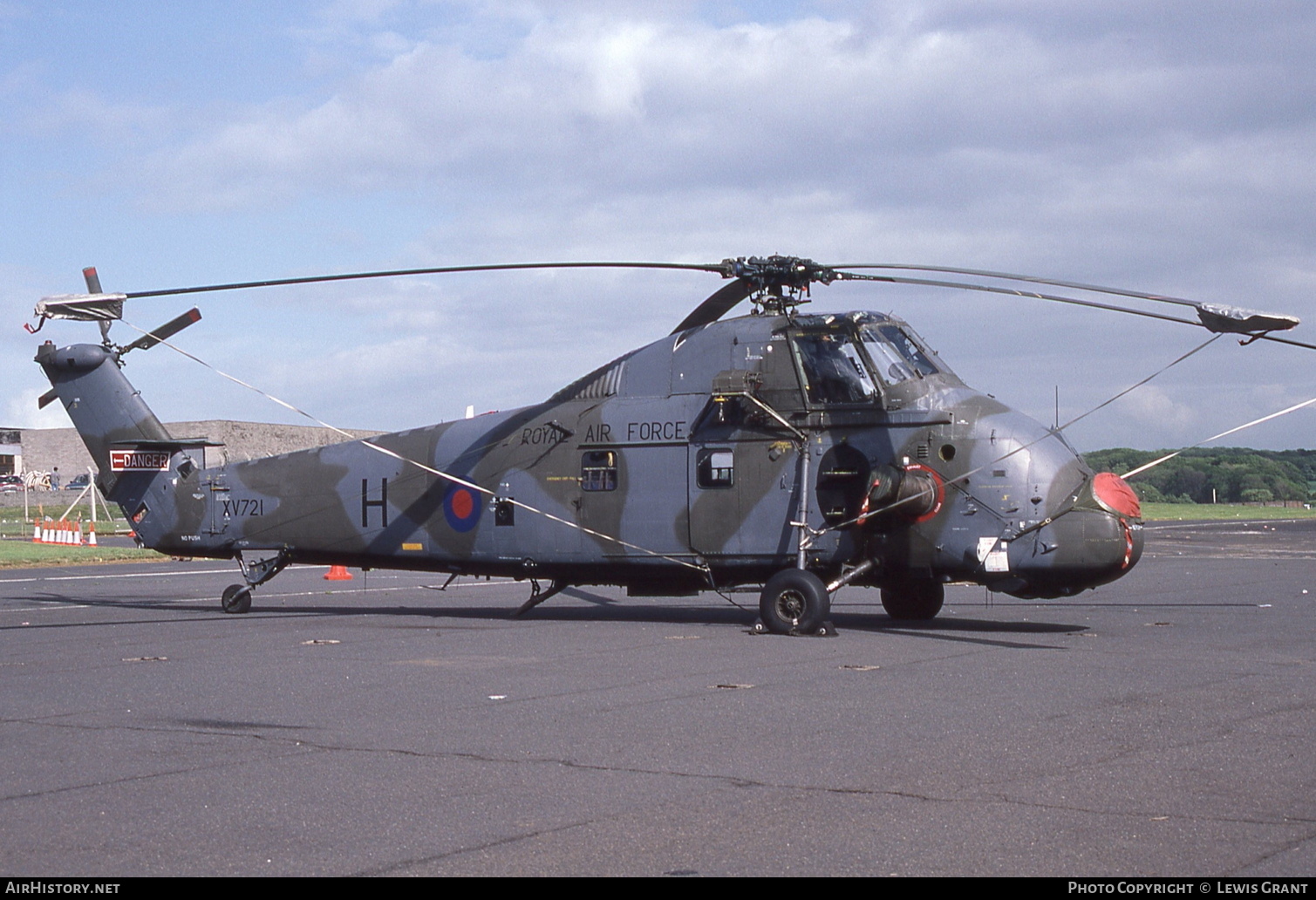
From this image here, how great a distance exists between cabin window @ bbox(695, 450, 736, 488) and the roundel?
3.64 metres

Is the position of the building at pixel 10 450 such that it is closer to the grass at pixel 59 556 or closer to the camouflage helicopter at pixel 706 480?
the grass at pixel 59 556

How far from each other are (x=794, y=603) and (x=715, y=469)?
2583mm

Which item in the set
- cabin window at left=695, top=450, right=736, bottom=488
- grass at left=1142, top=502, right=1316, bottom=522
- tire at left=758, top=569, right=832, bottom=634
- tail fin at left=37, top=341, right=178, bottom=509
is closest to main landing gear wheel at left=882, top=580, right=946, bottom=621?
tire at left=758, top=569, right=832, bottom=634

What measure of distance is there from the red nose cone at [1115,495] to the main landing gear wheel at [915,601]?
272 centimetres

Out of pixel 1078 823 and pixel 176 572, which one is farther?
pixel 176 572

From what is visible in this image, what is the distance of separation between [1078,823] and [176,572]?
31.4 m

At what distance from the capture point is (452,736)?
9375 mm

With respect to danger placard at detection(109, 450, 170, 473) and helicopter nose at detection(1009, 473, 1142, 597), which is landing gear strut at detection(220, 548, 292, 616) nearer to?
danger placard at detection(109, 450, 170, 473)

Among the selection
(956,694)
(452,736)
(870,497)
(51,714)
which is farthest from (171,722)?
(870,497)

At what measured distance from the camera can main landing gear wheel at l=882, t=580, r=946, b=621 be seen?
18078mm

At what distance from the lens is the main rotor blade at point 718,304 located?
17.1m
